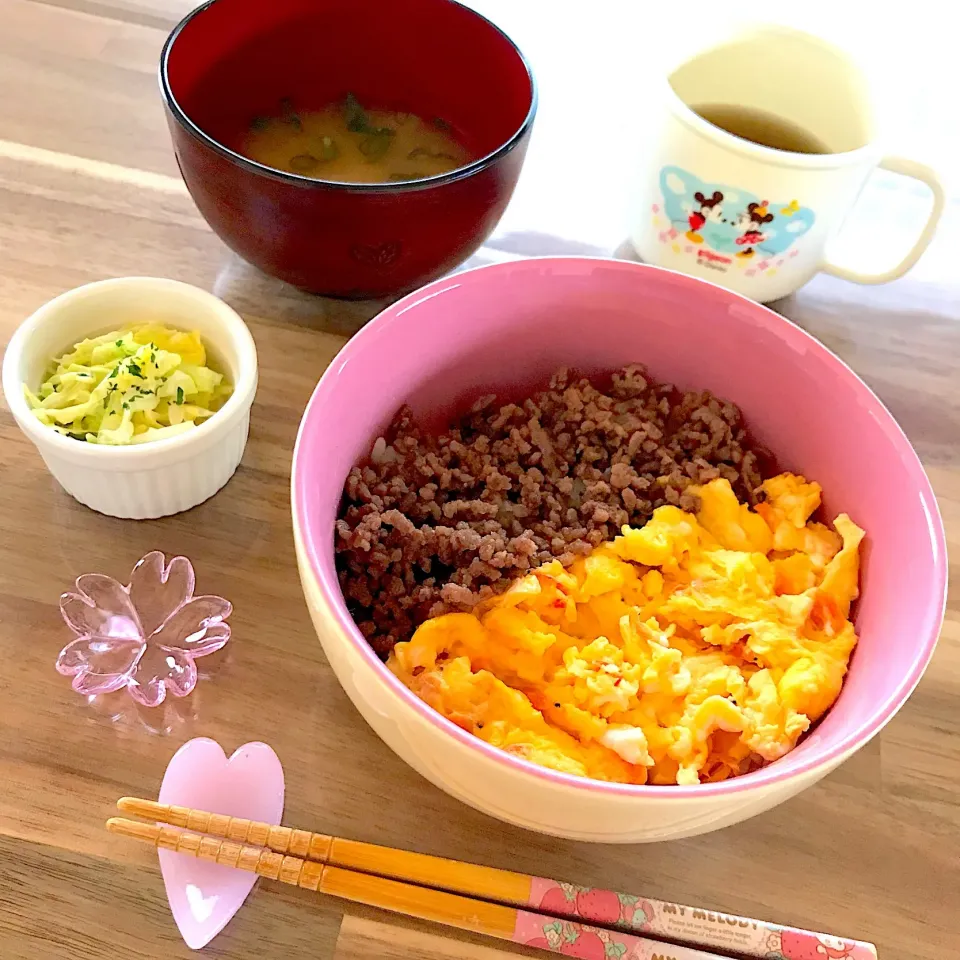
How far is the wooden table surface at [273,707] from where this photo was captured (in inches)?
23.8

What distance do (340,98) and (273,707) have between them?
24.2 inches

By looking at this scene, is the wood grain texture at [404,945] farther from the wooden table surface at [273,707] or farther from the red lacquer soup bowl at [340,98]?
the red lacquer soup bowl at [340,98]

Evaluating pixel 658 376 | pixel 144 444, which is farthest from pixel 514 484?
pixel 144 444

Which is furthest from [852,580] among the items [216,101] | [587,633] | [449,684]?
[216,101]

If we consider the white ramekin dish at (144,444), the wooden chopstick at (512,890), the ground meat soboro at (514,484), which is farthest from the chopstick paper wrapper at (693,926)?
the white ramekin dish at (144,444)

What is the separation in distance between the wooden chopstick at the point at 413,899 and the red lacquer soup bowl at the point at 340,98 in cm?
46

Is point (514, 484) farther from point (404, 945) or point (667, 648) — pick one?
point (404, 945)

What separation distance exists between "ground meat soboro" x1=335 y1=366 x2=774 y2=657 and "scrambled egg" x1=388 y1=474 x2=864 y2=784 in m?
0.02

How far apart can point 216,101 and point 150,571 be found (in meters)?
0.45

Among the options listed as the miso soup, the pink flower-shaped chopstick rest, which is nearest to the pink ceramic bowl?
the pink flower-shaped chopstick rest

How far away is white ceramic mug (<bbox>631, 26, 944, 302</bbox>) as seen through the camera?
84cm

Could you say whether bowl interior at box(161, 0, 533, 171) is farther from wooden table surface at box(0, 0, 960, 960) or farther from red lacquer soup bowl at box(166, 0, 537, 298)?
wooden table surface at box(0, 0, 960, 960)

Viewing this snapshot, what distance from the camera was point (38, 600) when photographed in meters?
0.71

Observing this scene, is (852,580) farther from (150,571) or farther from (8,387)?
(8,387)
